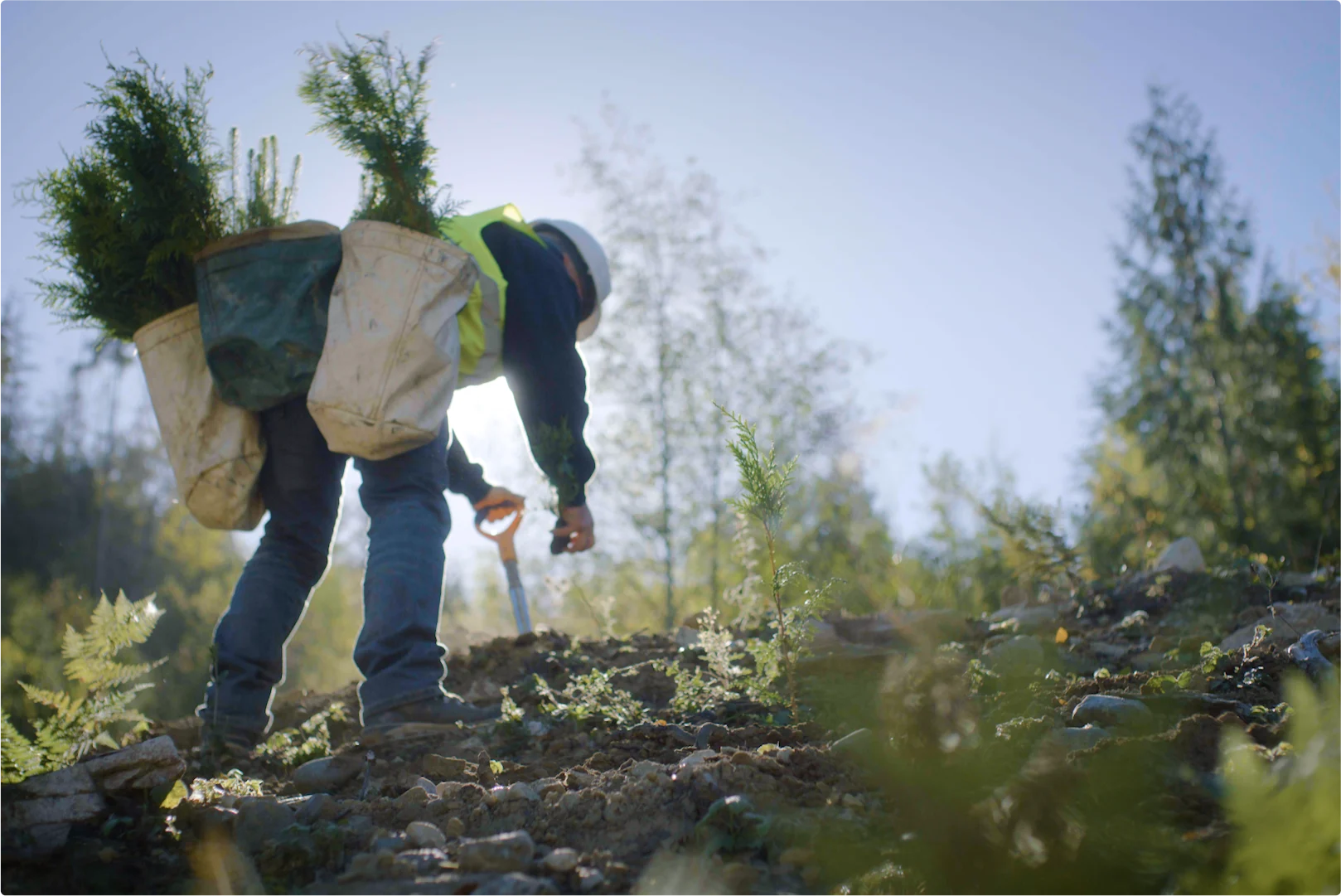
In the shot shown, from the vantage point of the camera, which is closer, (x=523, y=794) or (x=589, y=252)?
(x=523, y=794)

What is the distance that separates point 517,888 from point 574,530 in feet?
8.08

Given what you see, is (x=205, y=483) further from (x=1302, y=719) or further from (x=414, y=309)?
(x=1302, y=719)

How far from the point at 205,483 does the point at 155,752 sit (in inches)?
59.9

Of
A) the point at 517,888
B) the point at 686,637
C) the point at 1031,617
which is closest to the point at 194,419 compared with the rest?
the point at 686,637

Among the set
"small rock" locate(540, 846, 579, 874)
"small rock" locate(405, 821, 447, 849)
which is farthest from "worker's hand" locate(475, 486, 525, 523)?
"small rock" locate(540, 846, 579, 874)

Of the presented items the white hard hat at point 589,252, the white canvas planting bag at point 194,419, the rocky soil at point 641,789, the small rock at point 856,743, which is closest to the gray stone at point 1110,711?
the rocky soil at point 641,789

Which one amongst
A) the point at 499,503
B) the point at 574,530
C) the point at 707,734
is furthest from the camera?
the point at 499,503

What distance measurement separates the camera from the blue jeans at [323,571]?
9.78 feet

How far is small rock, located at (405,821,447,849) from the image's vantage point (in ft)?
5.72

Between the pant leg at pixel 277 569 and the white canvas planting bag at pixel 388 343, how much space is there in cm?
35

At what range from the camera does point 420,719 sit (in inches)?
115

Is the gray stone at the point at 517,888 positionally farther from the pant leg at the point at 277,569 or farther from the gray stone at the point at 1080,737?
the pant leg at the point at 277,569

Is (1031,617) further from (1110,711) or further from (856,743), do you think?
(856,743)

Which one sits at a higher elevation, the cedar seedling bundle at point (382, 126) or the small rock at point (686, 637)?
the cedar seedling bundle at point (382, 126)
